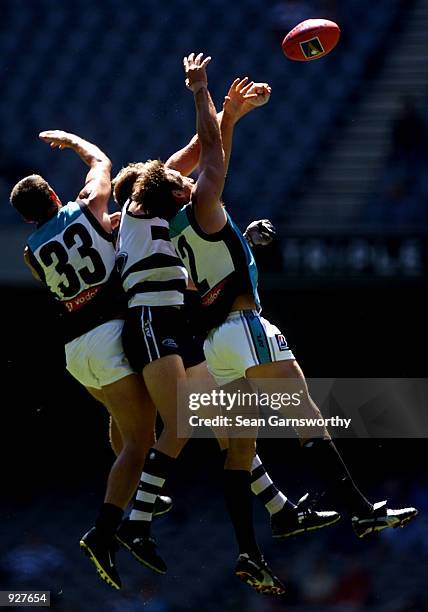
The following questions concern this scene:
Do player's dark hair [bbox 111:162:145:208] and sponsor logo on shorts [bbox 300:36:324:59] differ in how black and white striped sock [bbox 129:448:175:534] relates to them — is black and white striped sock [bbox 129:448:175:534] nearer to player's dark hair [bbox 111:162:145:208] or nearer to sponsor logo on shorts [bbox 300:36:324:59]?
player's dark hair [bbox 111:162:145:208]

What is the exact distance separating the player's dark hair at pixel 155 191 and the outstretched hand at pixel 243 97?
43 centimetres

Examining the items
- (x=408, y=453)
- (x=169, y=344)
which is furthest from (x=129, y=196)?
(x=408, y=453)

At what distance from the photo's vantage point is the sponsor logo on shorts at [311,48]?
5.61 metres

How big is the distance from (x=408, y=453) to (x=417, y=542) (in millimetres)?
561

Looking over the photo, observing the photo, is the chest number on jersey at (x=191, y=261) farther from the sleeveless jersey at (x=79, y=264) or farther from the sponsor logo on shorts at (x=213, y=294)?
the sleeveless jersey at (x=79, y=264)

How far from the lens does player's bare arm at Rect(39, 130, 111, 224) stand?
5.30 m

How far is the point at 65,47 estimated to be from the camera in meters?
8.93

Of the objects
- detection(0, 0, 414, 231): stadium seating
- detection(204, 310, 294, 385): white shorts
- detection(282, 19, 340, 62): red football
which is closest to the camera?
detection(204, 310, 294, 385): white shorts

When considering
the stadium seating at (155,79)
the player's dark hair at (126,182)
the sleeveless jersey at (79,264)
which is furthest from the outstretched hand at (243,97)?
the stadium seating at (155,79)

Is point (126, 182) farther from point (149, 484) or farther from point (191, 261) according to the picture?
point (149, 484)

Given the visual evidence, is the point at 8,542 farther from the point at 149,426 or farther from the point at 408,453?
the point at 149,426

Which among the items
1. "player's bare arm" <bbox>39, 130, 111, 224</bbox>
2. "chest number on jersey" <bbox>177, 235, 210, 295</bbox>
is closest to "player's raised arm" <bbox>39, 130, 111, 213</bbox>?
"player's bare arm" <bbox>39, 130, 111, 224</bbox>

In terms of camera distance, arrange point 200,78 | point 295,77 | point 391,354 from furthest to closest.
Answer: point 295,77
point 391,354
point 200,78

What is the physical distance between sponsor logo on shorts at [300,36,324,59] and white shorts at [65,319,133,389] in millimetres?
1465
